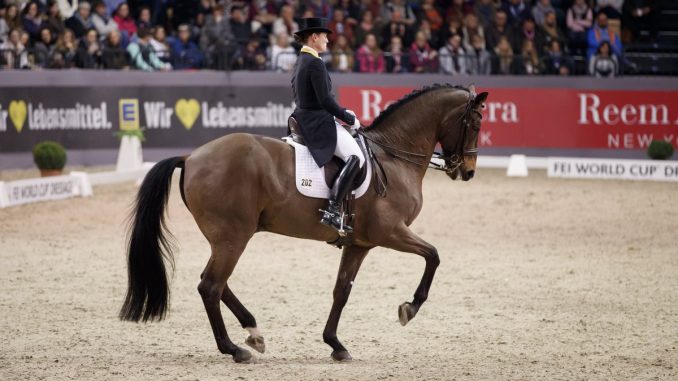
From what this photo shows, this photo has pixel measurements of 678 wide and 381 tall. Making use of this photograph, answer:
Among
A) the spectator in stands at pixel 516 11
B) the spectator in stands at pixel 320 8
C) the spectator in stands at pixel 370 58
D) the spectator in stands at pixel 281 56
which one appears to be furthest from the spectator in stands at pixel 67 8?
the spectator in stands at pixel 516 11

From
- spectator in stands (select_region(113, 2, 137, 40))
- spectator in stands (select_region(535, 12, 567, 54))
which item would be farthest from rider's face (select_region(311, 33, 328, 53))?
spectator in stands (select_region(535, 12, 567, 54))

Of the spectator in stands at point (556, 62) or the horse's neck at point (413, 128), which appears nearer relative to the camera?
the horse's neck at point (413, 128)

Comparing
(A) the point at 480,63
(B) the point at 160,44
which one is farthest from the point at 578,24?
(B) the point at 160,44

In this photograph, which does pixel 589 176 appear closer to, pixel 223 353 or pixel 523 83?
pixel 523 83

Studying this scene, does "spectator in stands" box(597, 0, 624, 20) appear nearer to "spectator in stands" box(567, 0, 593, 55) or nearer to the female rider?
"spectator in stands" box(567, 0, 593, 55)

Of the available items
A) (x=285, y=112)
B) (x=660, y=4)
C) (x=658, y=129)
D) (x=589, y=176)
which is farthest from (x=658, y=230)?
(x=660, y=4)

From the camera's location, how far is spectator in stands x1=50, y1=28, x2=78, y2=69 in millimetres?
18516

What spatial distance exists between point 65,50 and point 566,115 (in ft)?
32.3

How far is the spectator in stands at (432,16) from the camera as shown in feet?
72.4

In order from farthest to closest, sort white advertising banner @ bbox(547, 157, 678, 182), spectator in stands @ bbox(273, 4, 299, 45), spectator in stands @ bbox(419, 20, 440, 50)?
1. spectator in stands @ bbox(419, 20, 440, 50)
2. spectator in stands @ bbox(273, 4, 299, 45)
3. white advertising banner @ bbox(547, 157, 678, 182)

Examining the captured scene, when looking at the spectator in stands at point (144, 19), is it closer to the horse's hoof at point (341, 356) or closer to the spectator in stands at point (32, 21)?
the spectator in stands at point (32, 21)

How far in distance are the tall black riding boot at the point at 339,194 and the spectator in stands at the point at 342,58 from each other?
43.8ft

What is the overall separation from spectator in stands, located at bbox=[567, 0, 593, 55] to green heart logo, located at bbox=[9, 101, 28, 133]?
450 inches

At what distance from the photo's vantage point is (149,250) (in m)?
7.29
